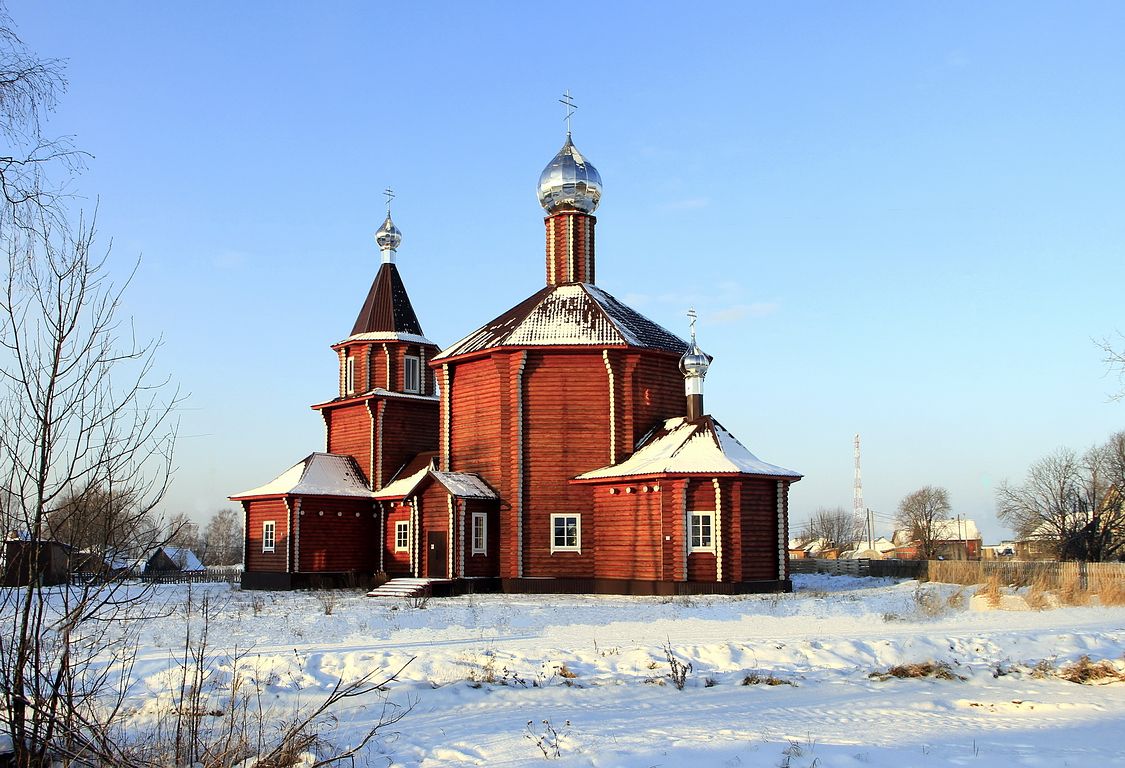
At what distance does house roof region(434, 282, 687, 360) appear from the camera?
92.7 feet

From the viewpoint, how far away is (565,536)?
91.0ft

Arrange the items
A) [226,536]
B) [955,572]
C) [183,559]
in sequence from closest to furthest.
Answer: [955,572] < [183,559] < [226,536]

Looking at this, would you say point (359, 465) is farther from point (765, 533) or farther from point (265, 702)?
point (265, 702)

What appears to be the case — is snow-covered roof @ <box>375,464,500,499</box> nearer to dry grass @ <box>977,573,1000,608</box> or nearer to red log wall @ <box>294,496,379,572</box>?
red log wall @ <box>294,496,379,572</box>

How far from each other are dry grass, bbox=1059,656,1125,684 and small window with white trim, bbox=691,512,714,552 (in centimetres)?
1307

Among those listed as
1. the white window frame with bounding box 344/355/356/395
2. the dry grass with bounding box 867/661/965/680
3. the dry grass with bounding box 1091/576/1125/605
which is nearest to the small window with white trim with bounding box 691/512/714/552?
the dry grass with bounding box 1091/576/1125/605

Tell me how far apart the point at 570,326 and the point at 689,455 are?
533 centimetres

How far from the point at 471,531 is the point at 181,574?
781 inches

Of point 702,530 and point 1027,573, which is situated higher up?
point 702,530

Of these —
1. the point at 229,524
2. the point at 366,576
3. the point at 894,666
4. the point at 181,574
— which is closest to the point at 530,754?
the point at 894,666

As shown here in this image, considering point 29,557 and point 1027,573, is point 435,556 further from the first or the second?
point 29,557

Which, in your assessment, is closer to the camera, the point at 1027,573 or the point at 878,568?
the point at 1027,573

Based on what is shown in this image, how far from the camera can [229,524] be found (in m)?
132

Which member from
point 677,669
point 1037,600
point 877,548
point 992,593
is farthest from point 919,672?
point 877,548
